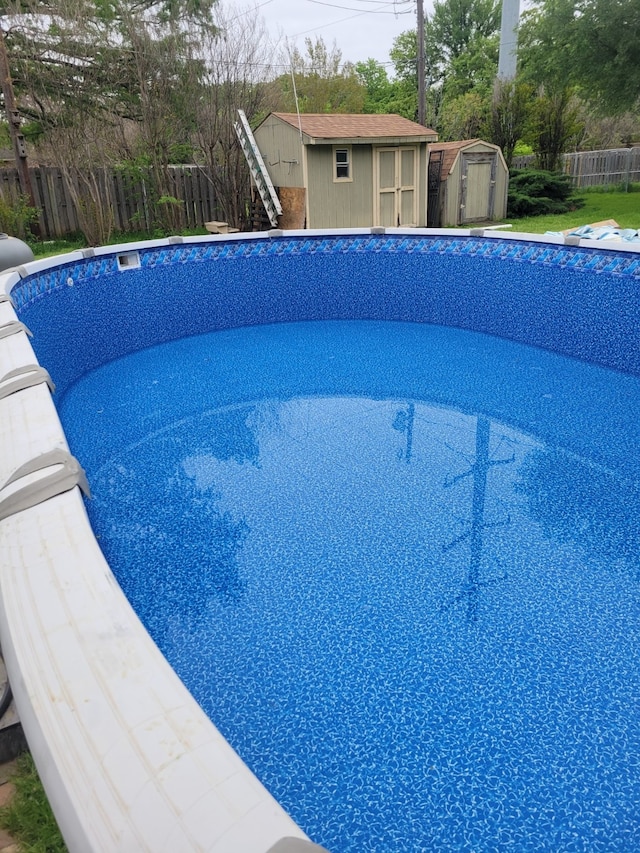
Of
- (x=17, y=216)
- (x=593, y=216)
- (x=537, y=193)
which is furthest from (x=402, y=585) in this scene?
(x=537, y=193)

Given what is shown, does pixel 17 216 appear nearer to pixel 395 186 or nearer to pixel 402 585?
pixel 395 186

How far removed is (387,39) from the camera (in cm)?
3538

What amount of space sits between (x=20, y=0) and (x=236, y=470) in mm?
11486

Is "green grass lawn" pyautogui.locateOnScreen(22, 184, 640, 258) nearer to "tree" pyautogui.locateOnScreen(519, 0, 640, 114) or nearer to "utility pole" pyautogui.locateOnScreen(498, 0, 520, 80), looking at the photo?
"tree" pyautogui.locateOnScreen(519, 0, 640, 114)

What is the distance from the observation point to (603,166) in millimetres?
20016

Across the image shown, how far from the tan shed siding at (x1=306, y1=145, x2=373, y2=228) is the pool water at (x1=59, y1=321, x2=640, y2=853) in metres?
7.64

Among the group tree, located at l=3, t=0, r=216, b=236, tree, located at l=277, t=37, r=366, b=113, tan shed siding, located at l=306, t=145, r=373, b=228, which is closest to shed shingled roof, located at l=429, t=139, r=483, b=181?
tan shed siding, located at l=306, t=145, r=373, b=228

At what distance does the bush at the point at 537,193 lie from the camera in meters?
14.6

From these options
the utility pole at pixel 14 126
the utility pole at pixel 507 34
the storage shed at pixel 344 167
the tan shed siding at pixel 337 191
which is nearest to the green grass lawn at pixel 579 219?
the utility pole at pixel 14 126

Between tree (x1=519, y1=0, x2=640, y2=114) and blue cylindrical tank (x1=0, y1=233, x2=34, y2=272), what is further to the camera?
tree (x1=519, y1=0, x2=640, y2=114)

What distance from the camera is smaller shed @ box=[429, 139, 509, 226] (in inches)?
529

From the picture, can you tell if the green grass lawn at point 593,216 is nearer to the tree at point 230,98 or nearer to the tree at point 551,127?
the tree at point 551,127

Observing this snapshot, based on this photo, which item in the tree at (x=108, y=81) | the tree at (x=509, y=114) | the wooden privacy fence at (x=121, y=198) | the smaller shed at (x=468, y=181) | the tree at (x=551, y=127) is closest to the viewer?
the tree at (x=108, y=81)

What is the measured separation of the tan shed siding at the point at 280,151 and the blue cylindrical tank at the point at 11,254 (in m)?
6.95
